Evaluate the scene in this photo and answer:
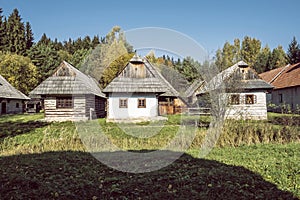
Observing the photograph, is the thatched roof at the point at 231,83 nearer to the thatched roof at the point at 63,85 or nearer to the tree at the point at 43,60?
the thatched roof at the point at 63,85

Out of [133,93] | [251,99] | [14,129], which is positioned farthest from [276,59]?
[14,129]

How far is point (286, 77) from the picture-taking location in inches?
1139

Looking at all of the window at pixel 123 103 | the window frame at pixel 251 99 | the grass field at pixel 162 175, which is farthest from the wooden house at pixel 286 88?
the grass field at pixel 162 175

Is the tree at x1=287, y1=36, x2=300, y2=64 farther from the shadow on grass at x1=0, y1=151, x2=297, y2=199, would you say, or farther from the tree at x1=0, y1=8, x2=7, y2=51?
the tree at x1=0, y1=8, x2=7, y2=51

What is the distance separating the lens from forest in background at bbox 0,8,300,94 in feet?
104

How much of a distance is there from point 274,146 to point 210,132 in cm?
213

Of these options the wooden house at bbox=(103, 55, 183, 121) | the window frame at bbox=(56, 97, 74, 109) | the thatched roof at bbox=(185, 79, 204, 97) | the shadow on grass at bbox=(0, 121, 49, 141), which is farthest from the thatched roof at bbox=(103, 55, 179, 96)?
the thatched roof at bbox=(185, 79, 204, 97)

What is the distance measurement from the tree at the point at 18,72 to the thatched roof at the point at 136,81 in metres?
20.4

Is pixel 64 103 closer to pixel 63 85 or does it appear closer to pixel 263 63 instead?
pixel 63 85

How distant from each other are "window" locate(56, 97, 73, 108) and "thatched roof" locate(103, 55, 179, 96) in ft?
11.3

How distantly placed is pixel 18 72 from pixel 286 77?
106 ft

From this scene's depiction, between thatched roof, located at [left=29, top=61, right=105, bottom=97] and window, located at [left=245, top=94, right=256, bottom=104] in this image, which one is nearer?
thatched roof, located at [left=29, top=61, right=105, bottom=97]

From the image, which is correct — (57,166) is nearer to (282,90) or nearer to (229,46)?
(282,90)

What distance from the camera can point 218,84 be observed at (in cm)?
1416
